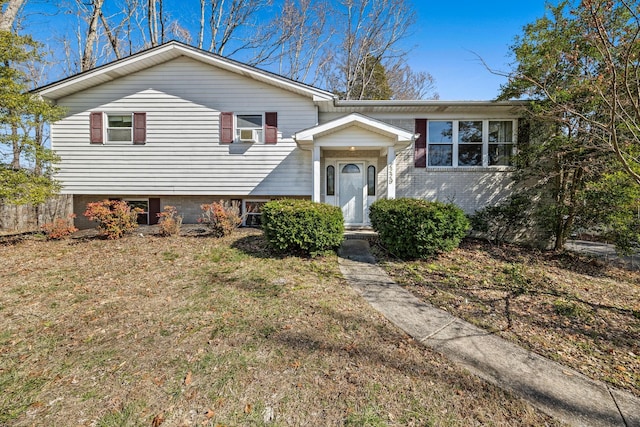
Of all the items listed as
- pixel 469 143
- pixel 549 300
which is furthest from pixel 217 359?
pixel 469 143

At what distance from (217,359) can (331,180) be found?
294 inches

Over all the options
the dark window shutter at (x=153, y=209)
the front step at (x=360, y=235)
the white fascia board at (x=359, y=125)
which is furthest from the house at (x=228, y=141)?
the white fascia board at (x=359, y=125)

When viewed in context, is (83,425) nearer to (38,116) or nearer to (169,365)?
(169,365)

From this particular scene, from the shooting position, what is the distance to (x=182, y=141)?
374 inches

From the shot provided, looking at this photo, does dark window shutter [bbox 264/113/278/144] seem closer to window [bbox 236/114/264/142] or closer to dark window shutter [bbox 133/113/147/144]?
window [bbox 236/114/264/142]

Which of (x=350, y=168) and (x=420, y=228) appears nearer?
(x=420, y=228)

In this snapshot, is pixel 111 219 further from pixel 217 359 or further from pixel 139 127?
pixel 217 359

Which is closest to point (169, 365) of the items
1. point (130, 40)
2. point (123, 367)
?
point (123, 367)

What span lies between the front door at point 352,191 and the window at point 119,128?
24.0 feet

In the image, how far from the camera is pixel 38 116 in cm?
795

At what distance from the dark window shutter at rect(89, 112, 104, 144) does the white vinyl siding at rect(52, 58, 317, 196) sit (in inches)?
7.7

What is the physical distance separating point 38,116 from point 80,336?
8187 mm

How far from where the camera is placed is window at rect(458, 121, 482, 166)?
9.47 metres

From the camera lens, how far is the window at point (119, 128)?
31.1 ft
